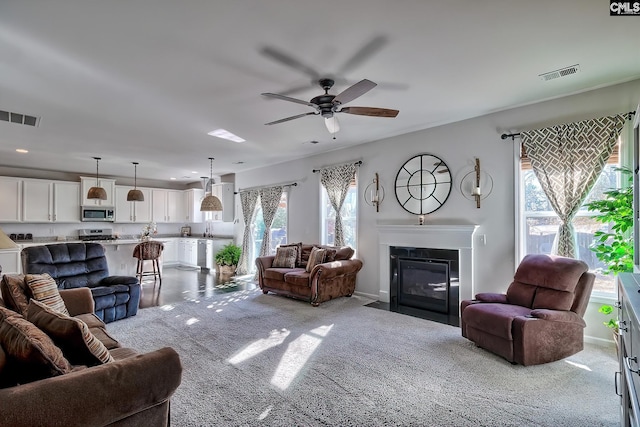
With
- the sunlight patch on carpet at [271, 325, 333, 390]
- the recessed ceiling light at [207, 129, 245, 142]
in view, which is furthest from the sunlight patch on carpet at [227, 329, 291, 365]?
the recessed ceiling light at [207, 129, 245, 142]

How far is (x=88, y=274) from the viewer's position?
14.6ft

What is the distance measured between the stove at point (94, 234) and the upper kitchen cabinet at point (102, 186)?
0.77 m

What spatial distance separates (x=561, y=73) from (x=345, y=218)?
3834 mm

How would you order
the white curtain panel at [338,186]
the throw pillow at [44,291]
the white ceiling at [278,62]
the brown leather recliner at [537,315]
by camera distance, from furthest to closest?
1. the white curtain panel at [338,186]
2. the brown leather recliner at [537,315]
3. the throw pillow at [44,291]
4. the white ceiling at [278,62]

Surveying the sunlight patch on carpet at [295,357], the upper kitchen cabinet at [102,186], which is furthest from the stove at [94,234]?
the sunlight patch on carpet at [295,357]

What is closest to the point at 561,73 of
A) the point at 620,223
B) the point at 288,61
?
the point at 620,223

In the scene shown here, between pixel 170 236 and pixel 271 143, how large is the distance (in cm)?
644

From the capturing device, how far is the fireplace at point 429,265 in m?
4.41

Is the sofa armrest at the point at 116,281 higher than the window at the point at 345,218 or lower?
lower

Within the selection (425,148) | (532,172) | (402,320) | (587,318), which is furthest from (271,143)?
(587,318)

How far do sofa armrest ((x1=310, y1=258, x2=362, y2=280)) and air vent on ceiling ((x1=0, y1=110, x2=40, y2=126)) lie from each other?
435cm

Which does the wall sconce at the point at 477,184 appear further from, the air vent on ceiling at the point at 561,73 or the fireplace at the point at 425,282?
the air vent on ceiling at the point at 561,73

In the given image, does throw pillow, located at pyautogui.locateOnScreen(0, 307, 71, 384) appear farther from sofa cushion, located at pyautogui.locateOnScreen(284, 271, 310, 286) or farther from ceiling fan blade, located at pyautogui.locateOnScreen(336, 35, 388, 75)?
sofa cushion, located at pyautogui.locateOnScreen(284, 271, 310, 286)

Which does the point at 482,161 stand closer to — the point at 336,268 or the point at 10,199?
the point at 336,268
